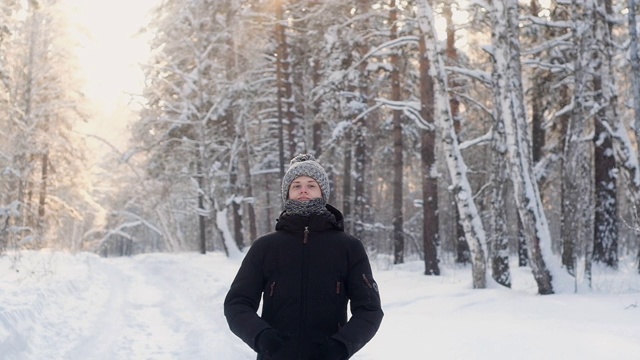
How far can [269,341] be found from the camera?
9.27 feet

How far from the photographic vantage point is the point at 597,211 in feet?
53.4

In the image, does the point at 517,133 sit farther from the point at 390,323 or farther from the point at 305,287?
the point at 305,287

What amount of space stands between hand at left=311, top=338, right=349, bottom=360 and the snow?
3925 mm

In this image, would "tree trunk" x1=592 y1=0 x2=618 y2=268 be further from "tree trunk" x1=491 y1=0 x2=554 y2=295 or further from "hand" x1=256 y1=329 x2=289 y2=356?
"hand" x1=256 y1=329 x2=289 y2=356

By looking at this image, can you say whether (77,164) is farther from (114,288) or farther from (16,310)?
(16,310)

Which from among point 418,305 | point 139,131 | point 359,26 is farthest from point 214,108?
point 418,305

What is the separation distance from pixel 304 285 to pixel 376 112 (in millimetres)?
23375

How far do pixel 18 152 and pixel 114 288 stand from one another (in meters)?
12.2

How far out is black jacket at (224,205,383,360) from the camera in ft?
9.85

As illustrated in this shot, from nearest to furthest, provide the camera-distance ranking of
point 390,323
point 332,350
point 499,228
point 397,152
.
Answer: point 332,350 → point 390,323 → point 499,228 → point 397,152

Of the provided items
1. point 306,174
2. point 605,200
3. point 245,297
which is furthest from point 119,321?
point 605,200

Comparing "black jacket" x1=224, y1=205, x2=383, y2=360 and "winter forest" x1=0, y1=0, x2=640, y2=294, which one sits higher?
"winter forest" x1=0, y1=0, x2=640, y2=294

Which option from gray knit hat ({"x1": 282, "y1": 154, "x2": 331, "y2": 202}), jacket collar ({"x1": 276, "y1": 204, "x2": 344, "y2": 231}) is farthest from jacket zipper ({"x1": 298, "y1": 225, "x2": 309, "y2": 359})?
→ gray knit hat ({"x1": 282, "y1": 154, "x2": 331, "y2": 202})

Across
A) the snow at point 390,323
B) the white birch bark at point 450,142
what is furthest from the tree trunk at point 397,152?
the white birch bark at point 450,142
